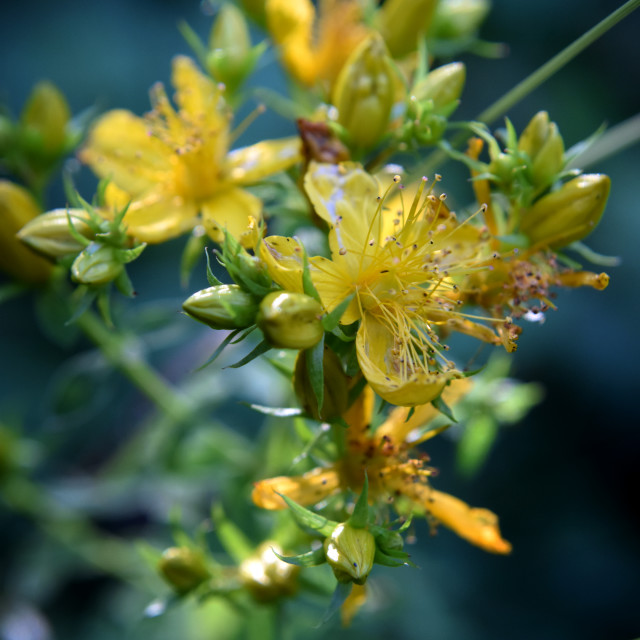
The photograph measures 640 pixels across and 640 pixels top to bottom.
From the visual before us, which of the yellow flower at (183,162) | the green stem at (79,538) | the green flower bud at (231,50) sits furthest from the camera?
the green stem at (79,538)

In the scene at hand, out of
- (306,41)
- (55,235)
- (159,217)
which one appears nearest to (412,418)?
(159,217)

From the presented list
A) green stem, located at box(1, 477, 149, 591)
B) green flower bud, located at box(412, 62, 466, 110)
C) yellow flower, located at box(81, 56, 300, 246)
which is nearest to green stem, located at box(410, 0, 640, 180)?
green flower bud, located at box(412, 62, 466, 110)

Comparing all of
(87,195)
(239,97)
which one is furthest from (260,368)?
(87,195)

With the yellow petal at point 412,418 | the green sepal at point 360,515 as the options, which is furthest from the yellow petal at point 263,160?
the green sepal at point 360,515

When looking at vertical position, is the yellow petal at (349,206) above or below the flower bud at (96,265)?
below

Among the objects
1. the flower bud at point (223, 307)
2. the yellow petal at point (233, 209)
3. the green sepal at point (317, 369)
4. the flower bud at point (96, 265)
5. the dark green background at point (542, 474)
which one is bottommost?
the dark green background at point (542, 474)

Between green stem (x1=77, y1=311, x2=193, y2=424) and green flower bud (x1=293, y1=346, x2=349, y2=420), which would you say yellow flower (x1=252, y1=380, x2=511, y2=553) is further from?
green stem (x1=77, y1=311, x2=193, y2=424)

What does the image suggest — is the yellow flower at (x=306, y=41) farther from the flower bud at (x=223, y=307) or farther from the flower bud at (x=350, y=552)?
the flower bud at (x=350, y=552)

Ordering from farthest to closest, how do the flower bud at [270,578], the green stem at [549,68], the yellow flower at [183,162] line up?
the yellow flower at [183,162], the flower bud at [270,578], the green stem at [549,68]
